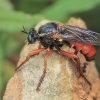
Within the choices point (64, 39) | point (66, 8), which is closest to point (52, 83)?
point (64, 39)

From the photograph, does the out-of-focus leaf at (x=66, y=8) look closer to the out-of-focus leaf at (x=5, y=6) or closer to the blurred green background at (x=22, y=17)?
the blurred green background at (x=22, y=17)

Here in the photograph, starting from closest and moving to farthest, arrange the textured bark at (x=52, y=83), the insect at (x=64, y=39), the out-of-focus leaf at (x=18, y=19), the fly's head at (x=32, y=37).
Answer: the textured bark at (x=52, y=83), the insect at (x=64, y=39), the fly's head at (x=32, y=37), the out-of-focus leaf at (x=18, y=19)

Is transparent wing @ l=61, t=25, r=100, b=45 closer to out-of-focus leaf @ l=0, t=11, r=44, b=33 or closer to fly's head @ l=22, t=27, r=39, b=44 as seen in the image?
fly's head @ l=22, t=27, r=39, b=44

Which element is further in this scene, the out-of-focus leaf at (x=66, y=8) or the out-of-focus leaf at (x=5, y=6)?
the out-of-focus leaf at (x=5, y=6)

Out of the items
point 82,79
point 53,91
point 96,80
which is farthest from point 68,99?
point 96,80

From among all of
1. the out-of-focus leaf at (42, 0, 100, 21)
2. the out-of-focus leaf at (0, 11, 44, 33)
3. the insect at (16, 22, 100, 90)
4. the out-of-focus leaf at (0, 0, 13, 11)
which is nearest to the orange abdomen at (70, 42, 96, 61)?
the insect at (16, 22, 100, 90)

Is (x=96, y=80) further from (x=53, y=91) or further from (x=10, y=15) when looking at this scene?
(x=10, y=15)

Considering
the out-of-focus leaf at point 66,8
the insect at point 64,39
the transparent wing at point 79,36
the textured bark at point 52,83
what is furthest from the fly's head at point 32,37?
the out-of-focus leaf at point 66,8
